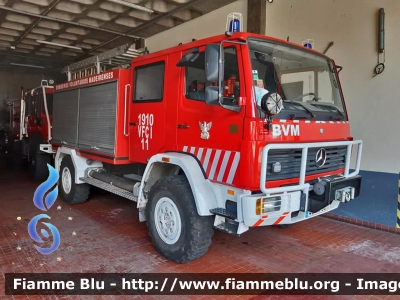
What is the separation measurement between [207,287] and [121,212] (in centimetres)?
281

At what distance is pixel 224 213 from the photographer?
3041 millimetres

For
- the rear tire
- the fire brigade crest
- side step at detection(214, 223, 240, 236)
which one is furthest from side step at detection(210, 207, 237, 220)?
the rear tire

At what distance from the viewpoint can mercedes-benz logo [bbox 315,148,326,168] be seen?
11.0 feet

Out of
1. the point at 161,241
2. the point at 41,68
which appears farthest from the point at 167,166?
the point at 41,68

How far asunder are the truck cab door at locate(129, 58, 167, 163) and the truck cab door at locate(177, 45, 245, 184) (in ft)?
1.33

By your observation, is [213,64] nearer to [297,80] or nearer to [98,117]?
[297,80]

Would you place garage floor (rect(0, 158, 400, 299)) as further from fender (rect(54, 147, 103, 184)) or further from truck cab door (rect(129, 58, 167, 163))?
truck cab door (rect(129, 58, 167, 163))

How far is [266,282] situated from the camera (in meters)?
3.16

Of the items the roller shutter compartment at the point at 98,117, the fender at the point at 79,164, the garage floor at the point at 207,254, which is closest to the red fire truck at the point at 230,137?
the roller shutter compartment at the point at 98,117

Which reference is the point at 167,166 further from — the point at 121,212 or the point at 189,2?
the point at 189,2

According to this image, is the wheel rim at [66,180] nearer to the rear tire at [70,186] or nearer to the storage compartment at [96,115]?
the rear tire at [70,186]

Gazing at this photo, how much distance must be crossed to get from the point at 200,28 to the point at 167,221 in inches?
217

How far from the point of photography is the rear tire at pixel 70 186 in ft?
18.6

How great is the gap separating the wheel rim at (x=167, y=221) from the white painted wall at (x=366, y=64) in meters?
3.26
